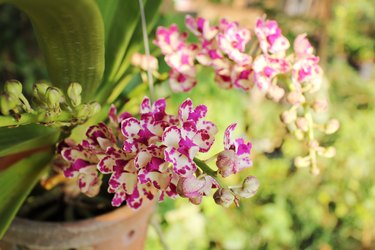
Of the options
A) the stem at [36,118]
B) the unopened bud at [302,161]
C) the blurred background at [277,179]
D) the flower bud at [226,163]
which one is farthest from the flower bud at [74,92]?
the blurred background at [277,179]

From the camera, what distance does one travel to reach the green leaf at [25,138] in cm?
48

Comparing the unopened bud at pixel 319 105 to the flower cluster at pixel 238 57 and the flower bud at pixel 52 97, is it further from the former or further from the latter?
the flower bud at pixel 52 97

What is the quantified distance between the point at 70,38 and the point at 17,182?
18cm

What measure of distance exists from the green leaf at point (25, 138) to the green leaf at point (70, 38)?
2.3 inches

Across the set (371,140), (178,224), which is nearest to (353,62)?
(371,140)

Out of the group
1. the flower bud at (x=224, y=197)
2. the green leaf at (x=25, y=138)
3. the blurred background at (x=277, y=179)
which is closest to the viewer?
the flower bud at (x=224, y=197)

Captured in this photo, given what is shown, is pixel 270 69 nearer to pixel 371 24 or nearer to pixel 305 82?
pixel 305 82

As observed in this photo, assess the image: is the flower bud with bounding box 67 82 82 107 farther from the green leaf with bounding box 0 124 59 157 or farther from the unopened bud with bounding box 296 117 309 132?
the unopened bud with bounding box 296 117 309 132

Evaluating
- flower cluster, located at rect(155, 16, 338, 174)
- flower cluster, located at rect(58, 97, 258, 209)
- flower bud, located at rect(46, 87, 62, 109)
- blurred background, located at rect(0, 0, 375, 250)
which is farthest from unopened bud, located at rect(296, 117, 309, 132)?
blurred background, located at rect(0, 0, 375, 250)

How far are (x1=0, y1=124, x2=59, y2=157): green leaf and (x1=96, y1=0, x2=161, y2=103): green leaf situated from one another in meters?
0.07

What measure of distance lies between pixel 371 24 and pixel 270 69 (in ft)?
7.20

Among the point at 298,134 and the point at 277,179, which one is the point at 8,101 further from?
the point at 277,179

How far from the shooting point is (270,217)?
4.62 feet

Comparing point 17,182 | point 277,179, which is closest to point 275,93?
point 17,182
